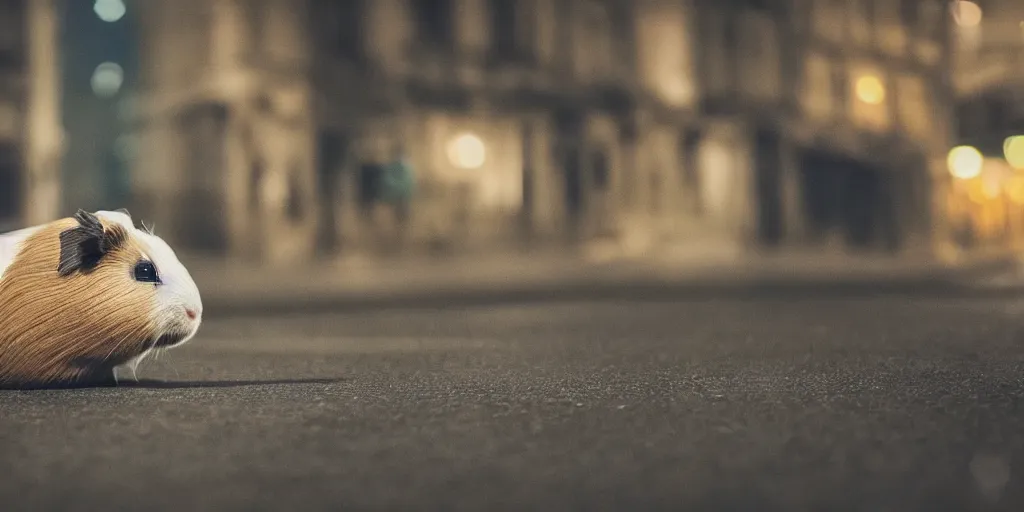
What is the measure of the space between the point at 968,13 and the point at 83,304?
34.1 meters

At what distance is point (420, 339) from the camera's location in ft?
Answer: 26.4

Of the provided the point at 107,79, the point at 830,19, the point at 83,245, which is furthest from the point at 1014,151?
the point at 83,245

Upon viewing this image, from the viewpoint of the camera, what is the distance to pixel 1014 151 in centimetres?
3194

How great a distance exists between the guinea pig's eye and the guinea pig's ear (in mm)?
180

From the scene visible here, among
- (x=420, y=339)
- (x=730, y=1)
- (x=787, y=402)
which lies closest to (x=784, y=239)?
(x=730, y=1)

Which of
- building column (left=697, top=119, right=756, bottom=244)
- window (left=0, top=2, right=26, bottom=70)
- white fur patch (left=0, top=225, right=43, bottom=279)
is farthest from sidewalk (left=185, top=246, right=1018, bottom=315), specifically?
white fur patch (left=0, top=225, right=43, bottom=279)

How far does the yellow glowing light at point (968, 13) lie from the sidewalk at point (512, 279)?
13.8 meters

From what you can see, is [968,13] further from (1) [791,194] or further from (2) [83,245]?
(2) [83,245]

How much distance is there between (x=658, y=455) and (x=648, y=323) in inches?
252

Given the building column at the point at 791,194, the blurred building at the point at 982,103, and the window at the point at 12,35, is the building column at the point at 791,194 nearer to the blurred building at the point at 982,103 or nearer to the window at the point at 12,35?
the blurred building at the point at 982,103

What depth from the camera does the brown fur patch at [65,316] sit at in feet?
14.5

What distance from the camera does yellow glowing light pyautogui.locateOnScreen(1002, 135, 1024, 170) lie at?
27.4 m

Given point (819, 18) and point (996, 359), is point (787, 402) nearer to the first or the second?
point (996, 359)

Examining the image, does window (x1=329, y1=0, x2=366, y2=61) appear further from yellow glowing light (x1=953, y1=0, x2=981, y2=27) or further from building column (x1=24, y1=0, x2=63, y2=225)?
yellow glowing light (x1=953, y1=0, x2=981, y2=27)
